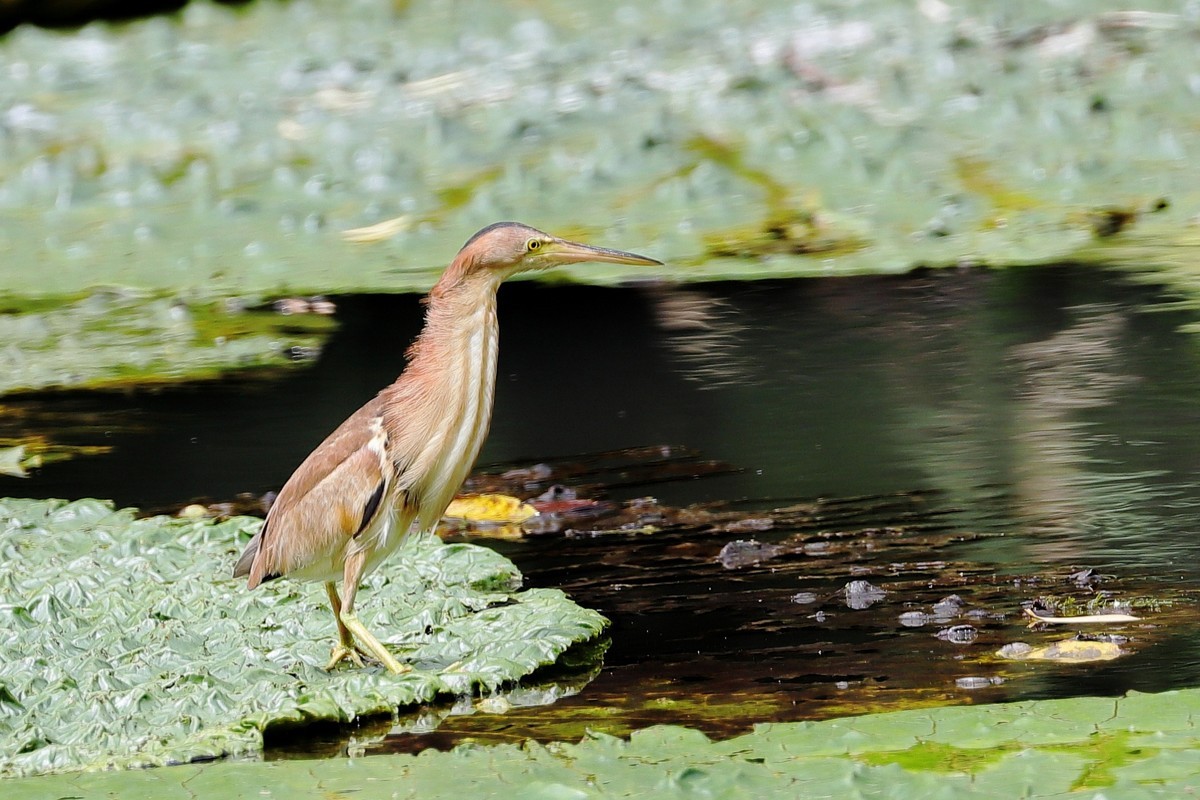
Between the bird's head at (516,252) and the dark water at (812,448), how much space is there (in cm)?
96

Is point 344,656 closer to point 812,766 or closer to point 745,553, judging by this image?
point 745,553

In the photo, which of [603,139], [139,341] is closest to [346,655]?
[139,341]

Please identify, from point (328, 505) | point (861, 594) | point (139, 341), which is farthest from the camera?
point (139, 341)

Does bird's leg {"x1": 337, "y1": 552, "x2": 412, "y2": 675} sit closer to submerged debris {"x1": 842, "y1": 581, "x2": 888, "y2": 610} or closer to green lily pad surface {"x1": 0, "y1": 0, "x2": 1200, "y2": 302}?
submerged debris {"x1": 842, "y1": 581, "x2": 888, "y2": 610}

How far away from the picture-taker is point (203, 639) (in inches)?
183

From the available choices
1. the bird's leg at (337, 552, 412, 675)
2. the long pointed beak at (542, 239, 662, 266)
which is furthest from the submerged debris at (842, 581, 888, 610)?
the bird's leg at (337, 552, 412, 675)

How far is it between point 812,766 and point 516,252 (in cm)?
144

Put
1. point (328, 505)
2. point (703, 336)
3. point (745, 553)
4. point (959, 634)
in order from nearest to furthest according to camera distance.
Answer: point (959, 634) < point (328, 505) < point (745, 553) < point (703, 336)

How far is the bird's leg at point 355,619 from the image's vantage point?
4238mm

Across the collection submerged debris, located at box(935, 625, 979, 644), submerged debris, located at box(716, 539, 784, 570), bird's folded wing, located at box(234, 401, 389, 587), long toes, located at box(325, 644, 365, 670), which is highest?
bird's folded wing, located at box(234, 401, 389, 587)

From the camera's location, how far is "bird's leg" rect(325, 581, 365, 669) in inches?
175

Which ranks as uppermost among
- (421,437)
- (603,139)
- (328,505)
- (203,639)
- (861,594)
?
(603,139)

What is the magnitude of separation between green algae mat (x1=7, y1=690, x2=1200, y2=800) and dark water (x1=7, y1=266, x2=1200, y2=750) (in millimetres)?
176

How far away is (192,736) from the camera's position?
3.95 metres
